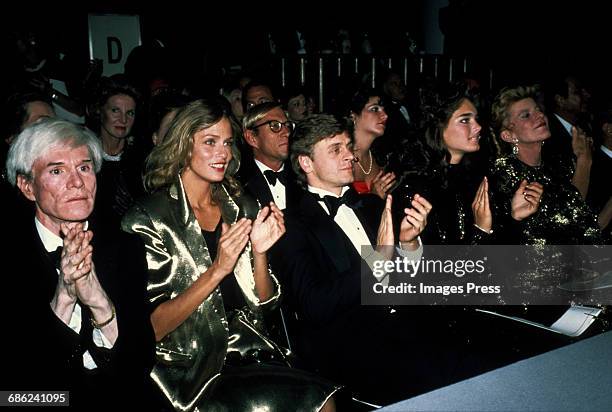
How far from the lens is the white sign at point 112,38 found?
24.8 ft

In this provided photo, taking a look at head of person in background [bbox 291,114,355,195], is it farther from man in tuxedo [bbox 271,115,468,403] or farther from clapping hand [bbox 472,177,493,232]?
clapping hand [bbox 472,177,493,232]

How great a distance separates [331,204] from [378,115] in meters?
2.04

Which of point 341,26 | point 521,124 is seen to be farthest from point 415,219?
point 341,26

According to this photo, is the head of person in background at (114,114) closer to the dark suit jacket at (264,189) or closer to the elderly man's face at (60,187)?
the dark suit jacket at (264,189)

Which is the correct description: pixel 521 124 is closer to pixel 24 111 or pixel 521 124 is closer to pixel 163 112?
pixel 163 112

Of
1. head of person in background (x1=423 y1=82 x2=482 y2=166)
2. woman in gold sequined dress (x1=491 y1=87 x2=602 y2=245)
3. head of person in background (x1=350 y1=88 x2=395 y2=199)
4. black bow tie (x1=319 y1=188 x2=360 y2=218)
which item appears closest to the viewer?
black bow tie (x1=319 y1=188 x2=360 y2=218)

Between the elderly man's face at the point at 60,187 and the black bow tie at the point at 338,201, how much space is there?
1118mm

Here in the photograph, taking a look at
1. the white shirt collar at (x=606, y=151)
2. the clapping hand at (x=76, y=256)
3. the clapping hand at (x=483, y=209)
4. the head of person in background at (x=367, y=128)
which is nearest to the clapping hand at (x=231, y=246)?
the clapping hand at (x=76, y=256)

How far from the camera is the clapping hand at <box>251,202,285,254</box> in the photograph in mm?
2451

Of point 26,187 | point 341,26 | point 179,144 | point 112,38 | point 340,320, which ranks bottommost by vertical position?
point 340,320

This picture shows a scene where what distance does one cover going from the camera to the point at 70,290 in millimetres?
1933

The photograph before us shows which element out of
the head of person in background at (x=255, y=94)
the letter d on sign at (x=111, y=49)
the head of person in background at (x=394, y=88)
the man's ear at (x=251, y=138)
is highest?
the letter d on sign at (x=111, y=49)

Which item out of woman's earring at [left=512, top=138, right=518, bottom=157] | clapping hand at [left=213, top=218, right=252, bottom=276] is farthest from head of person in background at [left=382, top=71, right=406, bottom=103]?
clapping hand at [left=213, top=218, right=252, bottom=276]

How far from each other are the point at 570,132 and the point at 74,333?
4.31 metres
